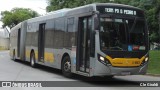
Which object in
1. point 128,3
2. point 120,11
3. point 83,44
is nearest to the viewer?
point 120,11

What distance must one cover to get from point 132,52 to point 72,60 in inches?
114

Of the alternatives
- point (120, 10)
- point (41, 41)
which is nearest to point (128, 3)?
point (41, 41)

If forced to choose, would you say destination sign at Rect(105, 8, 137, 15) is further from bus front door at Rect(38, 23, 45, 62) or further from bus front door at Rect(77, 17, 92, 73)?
bus front door at Rect(38, 23, 45, 62)

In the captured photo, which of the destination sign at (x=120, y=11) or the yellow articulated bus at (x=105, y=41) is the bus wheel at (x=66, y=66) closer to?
the yellow articulated bus at (x=105, y=41)

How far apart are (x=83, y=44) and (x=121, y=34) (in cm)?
177

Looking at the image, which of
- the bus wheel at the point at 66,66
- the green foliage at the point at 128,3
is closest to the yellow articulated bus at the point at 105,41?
the bus wheel at the point at 66,66

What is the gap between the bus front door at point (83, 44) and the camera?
51.3 feet

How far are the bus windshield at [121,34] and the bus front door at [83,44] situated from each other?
2.72ft

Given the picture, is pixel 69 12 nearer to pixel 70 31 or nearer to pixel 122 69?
pixel 70 31

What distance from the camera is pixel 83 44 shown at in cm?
1609

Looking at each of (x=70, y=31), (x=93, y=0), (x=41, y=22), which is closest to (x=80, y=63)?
(x=70, y=31)

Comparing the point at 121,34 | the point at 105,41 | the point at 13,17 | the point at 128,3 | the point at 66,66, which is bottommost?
the point at 66,66

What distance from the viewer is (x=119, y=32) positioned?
596 inches

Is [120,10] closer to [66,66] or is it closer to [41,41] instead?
[66,66]
